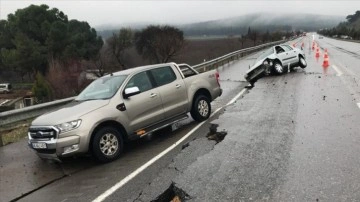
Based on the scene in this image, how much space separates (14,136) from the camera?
1113 centimetres

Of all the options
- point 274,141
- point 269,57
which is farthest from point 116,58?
point 274,141

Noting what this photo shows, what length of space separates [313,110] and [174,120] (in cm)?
358

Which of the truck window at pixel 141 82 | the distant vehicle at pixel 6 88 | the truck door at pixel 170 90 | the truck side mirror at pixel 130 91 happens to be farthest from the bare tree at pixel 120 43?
the truck side mirror at pixel 130 91

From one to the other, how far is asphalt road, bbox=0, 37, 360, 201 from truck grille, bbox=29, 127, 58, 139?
2.19 ft

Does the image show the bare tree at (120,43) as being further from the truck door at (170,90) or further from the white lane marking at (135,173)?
the white lane marking at (135,173)

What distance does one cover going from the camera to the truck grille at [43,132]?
745 centimetres

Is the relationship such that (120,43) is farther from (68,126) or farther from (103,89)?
(68,126)

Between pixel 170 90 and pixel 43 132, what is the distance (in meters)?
3.14

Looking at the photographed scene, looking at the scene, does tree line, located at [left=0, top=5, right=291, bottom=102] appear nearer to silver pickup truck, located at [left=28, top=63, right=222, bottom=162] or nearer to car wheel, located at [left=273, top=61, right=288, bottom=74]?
car wheel, located at [left=273, top=61, right=288, bottom=74]

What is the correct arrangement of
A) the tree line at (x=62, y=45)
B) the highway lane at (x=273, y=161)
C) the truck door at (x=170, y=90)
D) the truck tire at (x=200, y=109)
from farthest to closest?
the tree line at (x=62, y=45), the truck tire at (x=200, y=109), the truck door at (x=170, y=90), the highway lane at (x=273, y=161)

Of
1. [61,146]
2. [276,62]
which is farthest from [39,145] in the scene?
[276,62]

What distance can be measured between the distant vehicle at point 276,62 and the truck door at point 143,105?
10565 millimetres

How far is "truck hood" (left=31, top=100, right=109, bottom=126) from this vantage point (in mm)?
Result: 7555

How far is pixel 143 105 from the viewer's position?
878 cm
